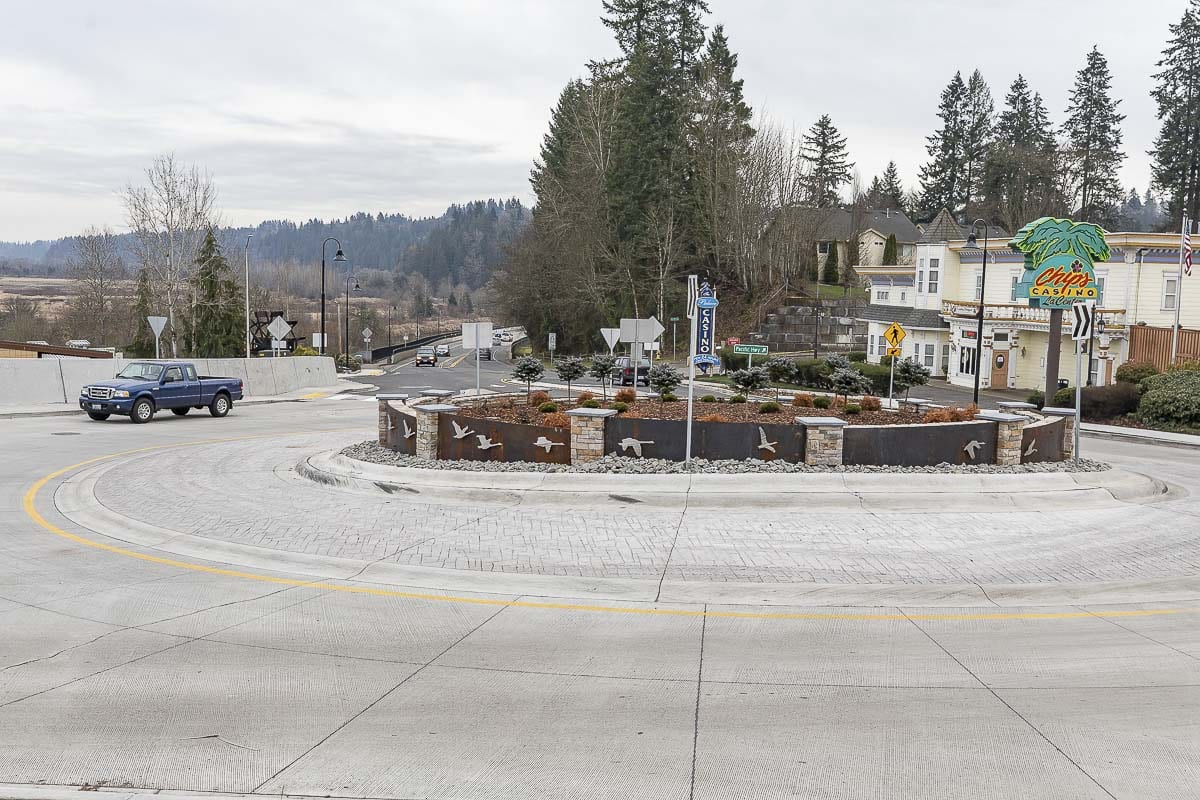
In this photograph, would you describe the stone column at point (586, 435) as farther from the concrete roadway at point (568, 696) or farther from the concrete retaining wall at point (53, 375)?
the concrete retaining wall at point (53, 375)

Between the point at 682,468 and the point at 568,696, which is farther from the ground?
the point at 682,468

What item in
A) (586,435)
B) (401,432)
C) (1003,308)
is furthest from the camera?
(1003,308)

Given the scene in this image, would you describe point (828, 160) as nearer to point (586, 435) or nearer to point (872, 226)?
point (872, 226)

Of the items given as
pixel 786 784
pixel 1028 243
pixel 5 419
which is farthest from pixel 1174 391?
pixel 5 419

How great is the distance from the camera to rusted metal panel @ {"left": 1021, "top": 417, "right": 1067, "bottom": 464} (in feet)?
56.5

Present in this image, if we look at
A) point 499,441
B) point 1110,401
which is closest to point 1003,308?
point 1110,401

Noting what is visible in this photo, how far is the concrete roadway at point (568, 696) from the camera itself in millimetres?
5555

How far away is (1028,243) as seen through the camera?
3600cm

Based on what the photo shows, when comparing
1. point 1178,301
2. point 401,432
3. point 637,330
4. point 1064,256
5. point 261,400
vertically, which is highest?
point 1064,256

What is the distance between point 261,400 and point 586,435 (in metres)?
25.8

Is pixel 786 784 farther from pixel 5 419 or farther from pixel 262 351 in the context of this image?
pixel 262 351

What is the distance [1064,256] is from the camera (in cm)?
3531

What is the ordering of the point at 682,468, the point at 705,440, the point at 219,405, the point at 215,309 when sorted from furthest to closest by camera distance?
the point at 215,309 < the point at 219,405 < the point at 705,440 < the point at 682,468

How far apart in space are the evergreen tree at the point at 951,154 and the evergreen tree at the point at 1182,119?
22186mm
